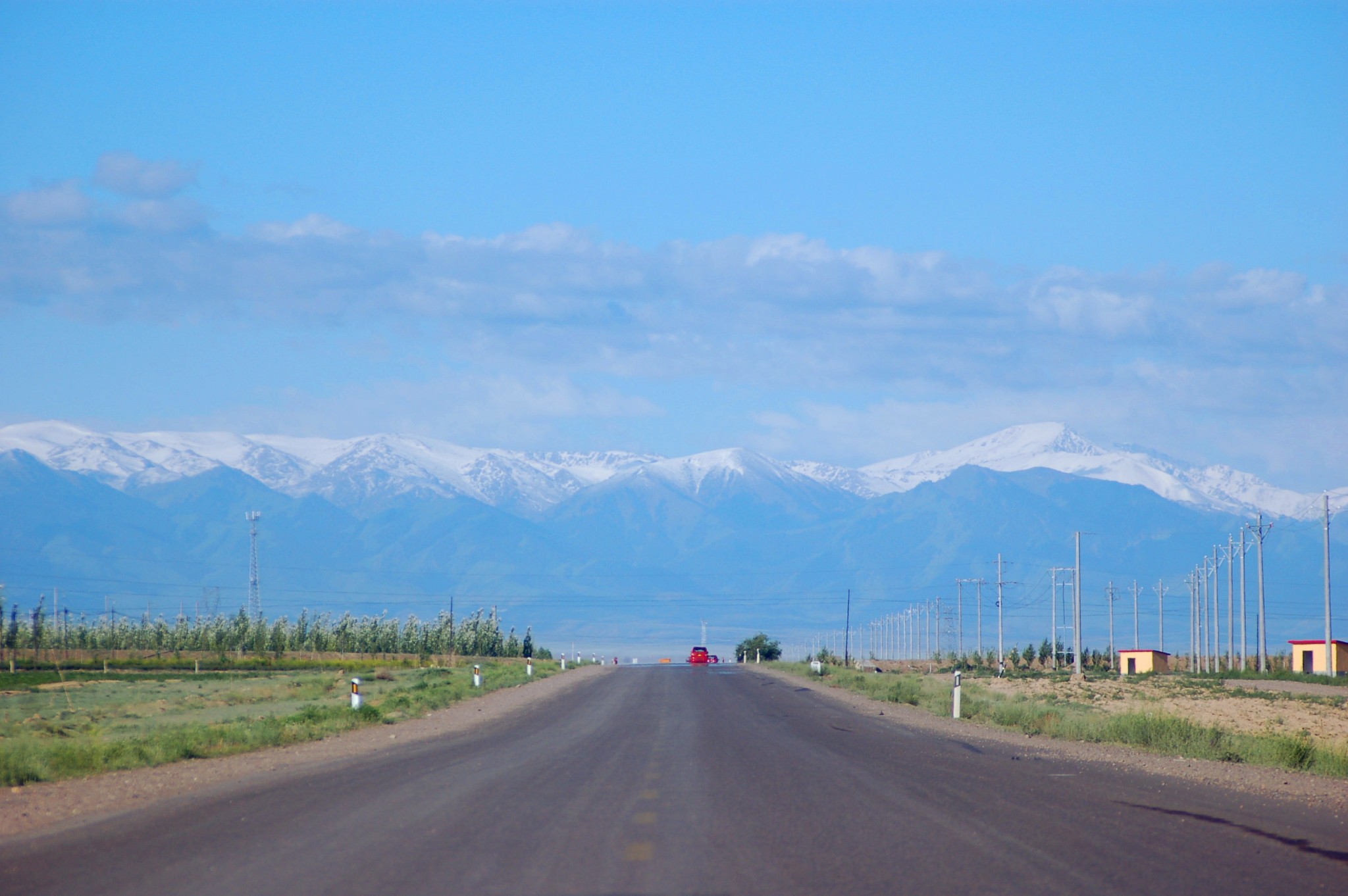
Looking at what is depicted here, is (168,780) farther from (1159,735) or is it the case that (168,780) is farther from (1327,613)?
(1327,613)

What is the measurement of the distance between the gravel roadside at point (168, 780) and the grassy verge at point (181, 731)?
1.08ft

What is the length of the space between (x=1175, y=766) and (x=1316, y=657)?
69.7 m

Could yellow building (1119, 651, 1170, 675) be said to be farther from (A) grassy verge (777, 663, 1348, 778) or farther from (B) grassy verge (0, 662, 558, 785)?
(A) grassy verge (777, 663, 1348, 778)

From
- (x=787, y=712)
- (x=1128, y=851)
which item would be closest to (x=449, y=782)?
(x=1128, y=851)

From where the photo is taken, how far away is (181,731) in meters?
21.3

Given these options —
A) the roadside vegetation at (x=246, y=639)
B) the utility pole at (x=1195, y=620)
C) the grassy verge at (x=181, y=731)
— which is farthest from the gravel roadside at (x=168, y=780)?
the roadside vegetation at (x=246, y=639)

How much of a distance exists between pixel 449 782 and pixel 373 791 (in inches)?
39.3

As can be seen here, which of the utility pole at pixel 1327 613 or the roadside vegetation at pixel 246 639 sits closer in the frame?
the utility pole at pixel 1327 613

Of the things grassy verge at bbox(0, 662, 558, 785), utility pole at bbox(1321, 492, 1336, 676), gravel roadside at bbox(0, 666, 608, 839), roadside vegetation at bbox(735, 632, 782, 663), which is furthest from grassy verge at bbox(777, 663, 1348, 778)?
roadside vegetation at bbox(735, 632, 782, 663)

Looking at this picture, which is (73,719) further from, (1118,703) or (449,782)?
(1118,703)

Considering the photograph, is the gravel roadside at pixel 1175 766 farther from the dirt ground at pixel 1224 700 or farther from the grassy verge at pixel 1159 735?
the dirt ground at pixel 1224 700

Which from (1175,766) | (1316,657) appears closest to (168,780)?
(1175,766)

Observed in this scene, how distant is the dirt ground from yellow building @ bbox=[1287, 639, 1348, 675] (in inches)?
454

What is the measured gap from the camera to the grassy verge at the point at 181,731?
16.8 metres
